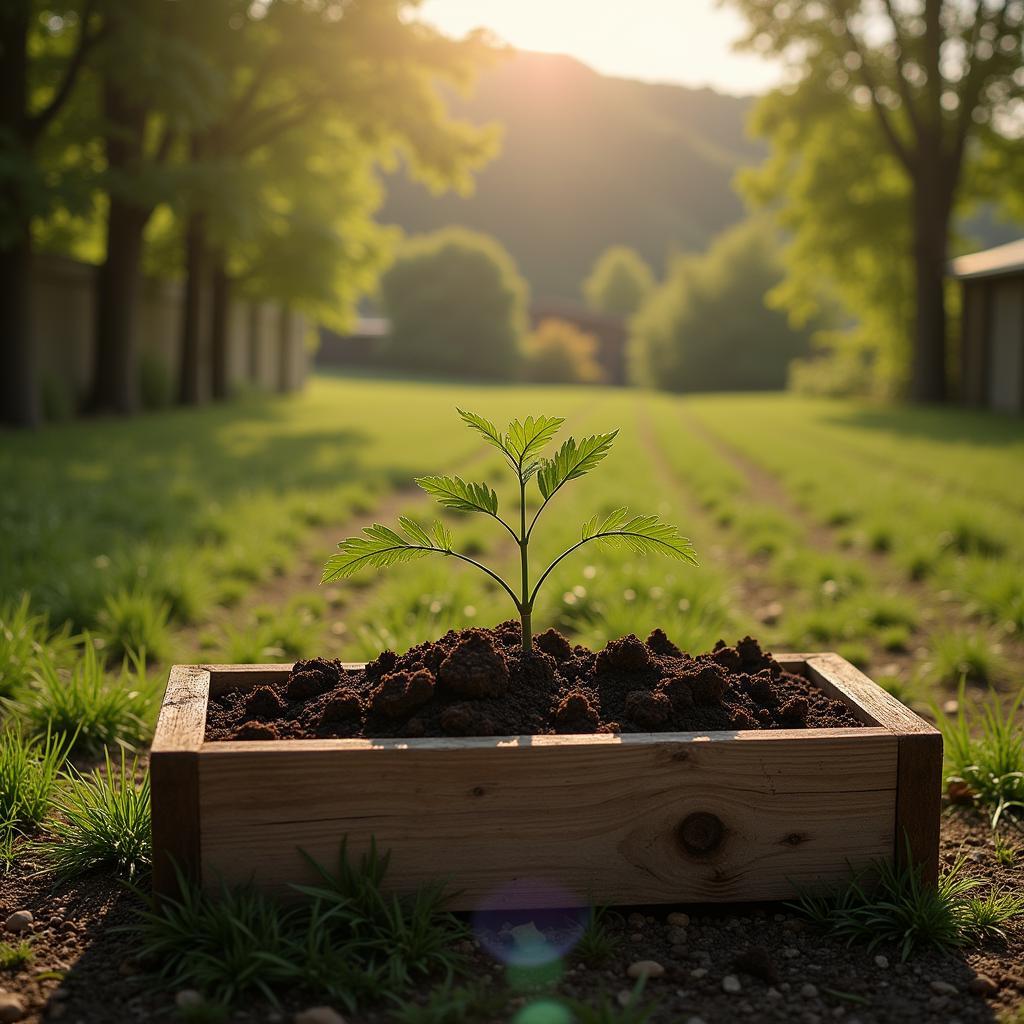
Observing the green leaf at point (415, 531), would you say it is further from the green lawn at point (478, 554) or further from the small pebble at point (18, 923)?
the small pebble at point (18, 923)

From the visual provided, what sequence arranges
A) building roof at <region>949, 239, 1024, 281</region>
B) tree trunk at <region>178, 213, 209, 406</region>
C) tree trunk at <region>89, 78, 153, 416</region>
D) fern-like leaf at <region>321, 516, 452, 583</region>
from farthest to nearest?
building roof at <region>949, 239, 1024, 281</region>
tree trunk at <region>178, 213, 209, 406</region>
tree trunk at <region>89, 78, 153, 416</region>
fern-like leaf at <region>321, 516, 452, 583</region>

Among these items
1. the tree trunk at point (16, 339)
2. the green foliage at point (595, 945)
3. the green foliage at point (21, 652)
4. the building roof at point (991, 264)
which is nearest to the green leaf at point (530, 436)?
the green foliage at point (595, 945)

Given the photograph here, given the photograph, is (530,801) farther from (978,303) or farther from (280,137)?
(978,303)

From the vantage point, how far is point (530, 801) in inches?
87.0

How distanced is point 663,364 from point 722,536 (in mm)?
55573

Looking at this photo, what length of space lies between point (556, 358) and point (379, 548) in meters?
68.7

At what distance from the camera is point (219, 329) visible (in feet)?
79.0

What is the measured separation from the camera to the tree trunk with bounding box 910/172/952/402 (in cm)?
2447

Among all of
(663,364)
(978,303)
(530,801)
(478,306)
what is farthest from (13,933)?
(478,306)

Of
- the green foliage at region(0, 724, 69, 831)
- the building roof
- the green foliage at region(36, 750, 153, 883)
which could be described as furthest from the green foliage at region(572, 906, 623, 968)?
the building roof

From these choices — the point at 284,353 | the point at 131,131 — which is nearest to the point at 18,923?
the point at 131,131

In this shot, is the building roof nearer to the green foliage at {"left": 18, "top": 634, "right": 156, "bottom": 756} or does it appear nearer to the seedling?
the seedling

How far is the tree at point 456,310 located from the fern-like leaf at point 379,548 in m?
64.8

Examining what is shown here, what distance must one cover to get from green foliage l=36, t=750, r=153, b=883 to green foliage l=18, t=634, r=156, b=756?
0.64 metres
